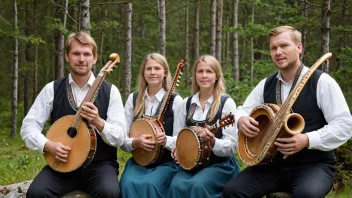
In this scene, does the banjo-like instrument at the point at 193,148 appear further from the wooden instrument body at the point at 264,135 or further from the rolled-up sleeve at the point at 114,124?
the rolled-up sleeve at the point at 114,124

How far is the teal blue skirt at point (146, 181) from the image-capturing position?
4.01m

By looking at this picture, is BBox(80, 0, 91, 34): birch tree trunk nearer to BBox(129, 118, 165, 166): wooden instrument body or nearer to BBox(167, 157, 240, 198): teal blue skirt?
BBox(129, 118, 165, 166): wooden instrument body

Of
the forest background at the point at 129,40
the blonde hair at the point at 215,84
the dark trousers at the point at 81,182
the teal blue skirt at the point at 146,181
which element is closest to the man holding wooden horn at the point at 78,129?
the dark trousers at the point at 81,182

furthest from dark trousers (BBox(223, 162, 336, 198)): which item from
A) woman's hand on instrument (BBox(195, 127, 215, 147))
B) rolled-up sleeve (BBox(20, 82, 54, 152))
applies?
rolled-up sleeve (BBox(20, 82, 54, 152))

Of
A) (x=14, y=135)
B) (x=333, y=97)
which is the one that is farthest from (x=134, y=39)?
(x=333, y=97)

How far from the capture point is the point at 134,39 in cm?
2208

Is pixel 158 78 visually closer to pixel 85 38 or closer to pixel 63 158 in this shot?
pixel 85 38

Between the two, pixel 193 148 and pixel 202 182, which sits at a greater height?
pixel 193 148

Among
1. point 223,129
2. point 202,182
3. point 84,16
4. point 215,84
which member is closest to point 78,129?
point 202,182

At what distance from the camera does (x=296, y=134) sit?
333cm

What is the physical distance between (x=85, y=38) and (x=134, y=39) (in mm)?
18155

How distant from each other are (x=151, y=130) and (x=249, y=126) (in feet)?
3.57

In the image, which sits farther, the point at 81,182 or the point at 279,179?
the point at 81,182

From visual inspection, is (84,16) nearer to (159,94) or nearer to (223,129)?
(159,94)
